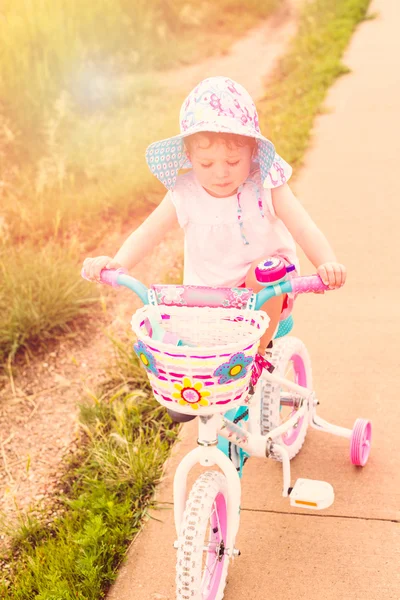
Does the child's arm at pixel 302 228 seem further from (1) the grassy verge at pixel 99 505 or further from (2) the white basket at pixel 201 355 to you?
(1) the grassy verge at pixel 99 505

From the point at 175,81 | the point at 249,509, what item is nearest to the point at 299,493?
the point at 249,509

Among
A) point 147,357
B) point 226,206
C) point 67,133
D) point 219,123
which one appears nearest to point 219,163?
point 219,123

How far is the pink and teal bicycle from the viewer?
7.74ft

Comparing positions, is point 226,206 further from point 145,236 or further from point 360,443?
point 360,443

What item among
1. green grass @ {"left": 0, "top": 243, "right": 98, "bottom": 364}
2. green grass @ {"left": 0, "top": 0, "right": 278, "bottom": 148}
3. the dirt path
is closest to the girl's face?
the dirt path

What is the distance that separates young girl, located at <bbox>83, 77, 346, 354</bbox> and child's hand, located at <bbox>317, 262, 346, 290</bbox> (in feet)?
0.82

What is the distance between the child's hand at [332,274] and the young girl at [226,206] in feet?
0.82

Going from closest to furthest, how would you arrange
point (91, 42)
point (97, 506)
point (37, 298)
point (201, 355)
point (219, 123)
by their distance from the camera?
point (201, 355), point (219, 123), point (97, 506), point (37, 298), point (91, 42)

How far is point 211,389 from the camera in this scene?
237 centimetres

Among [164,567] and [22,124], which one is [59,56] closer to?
[22,124]

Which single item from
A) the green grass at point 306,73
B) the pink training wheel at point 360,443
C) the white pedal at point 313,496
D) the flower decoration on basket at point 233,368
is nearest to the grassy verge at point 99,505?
the white pedal at point 313,496

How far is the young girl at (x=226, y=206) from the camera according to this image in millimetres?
2799

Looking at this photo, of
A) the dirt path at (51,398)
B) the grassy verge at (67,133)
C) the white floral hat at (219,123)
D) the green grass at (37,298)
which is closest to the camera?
the white floral hat at (219,123)

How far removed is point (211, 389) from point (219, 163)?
0.85m
